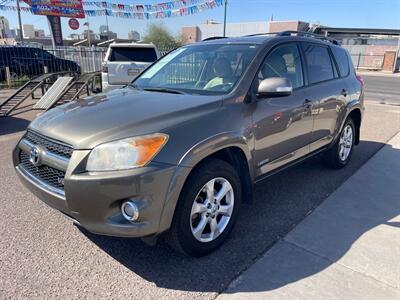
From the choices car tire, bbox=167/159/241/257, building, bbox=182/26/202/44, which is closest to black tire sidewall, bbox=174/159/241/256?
car tire, bbox=167/159/241/257

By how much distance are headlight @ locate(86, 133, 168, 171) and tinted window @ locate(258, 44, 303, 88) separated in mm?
1502

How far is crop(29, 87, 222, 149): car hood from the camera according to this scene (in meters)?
2.44

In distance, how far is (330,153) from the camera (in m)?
4.79

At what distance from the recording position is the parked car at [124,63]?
8.92 metres

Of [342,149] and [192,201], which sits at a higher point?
[192,201]

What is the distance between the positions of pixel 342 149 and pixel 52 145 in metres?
3.95

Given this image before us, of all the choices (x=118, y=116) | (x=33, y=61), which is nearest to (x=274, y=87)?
(x=118, y=116)

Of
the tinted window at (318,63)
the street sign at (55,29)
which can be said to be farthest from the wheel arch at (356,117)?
the street sign at (55,29)

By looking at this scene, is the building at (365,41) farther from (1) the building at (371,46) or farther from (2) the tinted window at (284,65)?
(2) the tinted window at (284,65)

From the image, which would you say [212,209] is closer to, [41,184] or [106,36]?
[41,184]

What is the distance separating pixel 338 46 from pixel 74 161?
4190mm

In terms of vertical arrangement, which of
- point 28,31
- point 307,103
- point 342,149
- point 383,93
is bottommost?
point 383,93

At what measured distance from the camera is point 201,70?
357cm

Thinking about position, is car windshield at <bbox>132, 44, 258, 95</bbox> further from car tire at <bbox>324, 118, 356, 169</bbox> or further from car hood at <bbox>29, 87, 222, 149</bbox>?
car tire at <bbox>324, 118, 356, 169</bbox>
